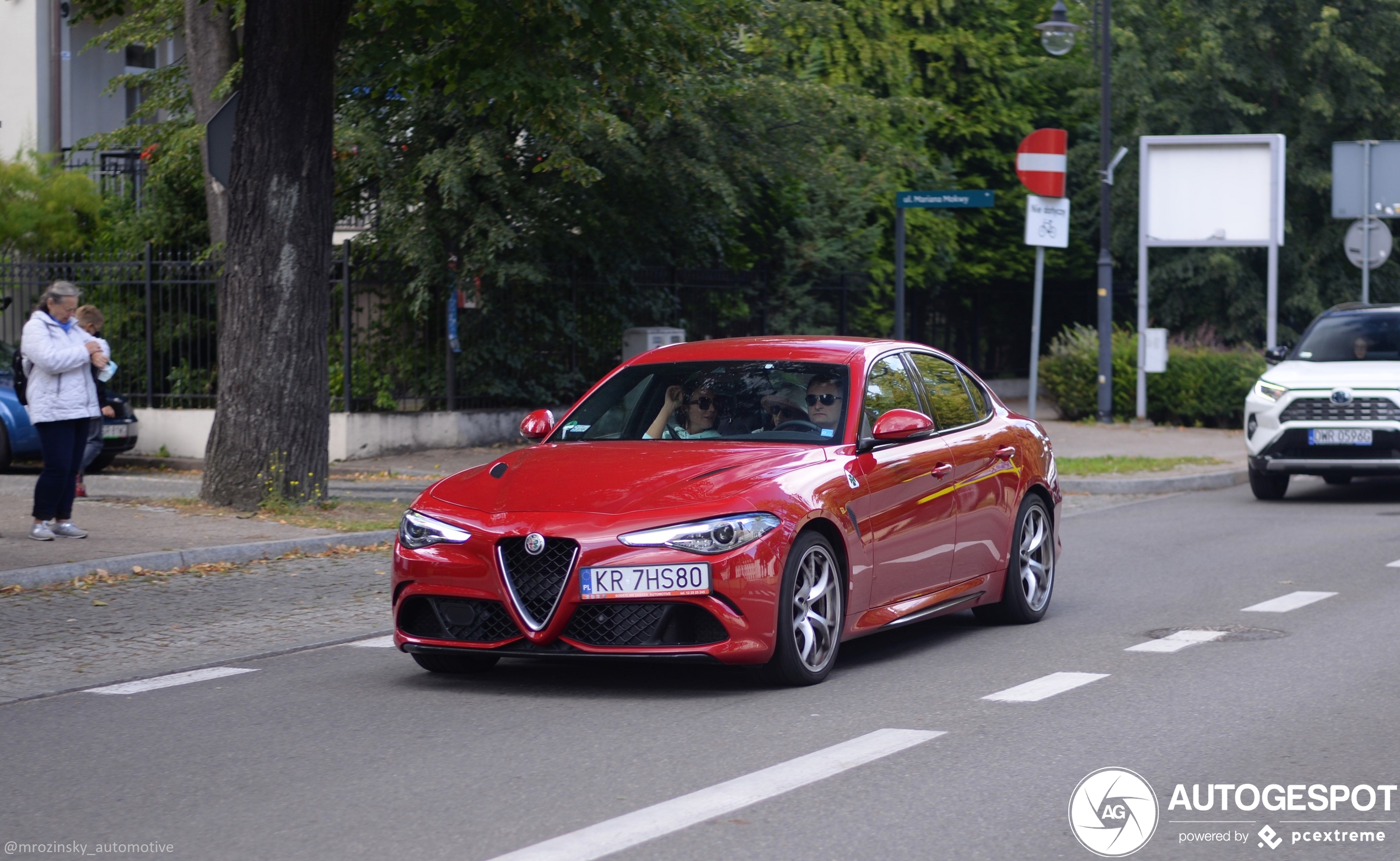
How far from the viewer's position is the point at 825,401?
7.94 metres

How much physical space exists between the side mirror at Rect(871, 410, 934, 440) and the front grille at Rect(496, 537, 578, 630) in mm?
1600

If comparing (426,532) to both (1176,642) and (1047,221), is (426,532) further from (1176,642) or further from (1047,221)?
(1047,221)

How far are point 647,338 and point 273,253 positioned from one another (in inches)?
337

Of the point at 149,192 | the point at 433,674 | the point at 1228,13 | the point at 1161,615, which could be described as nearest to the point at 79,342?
the point at 433,674

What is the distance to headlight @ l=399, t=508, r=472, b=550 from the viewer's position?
703 centimetres

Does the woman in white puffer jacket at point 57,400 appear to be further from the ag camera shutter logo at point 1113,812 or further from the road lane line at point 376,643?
the ag camera shutter logo at point 1113,812

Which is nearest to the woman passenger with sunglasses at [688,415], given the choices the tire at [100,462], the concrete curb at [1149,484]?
the concrete curb at [1149,484]

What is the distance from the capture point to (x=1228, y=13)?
30.2 m

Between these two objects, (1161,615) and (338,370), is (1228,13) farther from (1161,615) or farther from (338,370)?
(1161,615)

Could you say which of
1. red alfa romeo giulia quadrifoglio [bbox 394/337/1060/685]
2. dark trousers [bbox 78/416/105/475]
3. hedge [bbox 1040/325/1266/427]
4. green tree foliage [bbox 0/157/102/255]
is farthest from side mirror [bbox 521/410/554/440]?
hedge [bbox 1040/325/1266/427]

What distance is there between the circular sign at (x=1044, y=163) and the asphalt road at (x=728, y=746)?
11.2 meters

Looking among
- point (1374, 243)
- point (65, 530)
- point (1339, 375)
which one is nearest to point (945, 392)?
point (65, 530)

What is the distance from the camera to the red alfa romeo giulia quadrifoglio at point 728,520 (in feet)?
22.4

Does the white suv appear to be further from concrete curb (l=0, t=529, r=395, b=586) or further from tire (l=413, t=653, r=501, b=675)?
tire (l=413, t=653, r=501, b=675)
